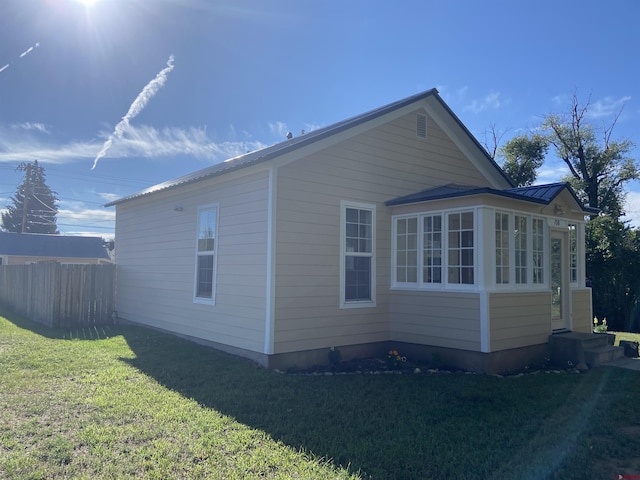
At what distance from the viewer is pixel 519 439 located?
454 centimetres

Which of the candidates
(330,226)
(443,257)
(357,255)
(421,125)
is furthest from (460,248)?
(421,125)

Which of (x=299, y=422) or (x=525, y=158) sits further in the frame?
(x=525, y=158)

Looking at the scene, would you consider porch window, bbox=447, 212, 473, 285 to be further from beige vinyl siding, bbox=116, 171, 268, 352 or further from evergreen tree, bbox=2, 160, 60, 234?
evergreen tree, bbox=2, 160, 60, 234

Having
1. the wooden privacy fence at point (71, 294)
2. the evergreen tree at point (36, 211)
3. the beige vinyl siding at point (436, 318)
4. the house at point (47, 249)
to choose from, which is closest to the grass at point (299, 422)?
the beige vinyl siding at point (436, 318)

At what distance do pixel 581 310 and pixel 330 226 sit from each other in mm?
5845

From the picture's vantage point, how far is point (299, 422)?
16.1 ft

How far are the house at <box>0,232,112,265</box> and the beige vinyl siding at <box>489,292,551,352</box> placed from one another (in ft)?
127

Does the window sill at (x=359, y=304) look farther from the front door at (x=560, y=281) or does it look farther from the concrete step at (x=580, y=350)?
the front door at (x=560, y=281)

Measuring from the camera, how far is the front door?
9.23m

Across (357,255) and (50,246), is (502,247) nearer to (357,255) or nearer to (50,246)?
(357,255)

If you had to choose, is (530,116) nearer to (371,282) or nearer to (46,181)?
(371,282)

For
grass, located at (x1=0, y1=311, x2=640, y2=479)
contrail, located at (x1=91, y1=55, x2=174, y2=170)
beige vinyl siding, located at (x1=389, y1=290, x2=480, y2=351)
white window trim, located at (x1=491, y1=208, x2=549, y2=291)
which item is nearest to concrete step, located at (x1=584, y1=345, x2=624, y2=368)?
grass, located at (x1=0, y1=311, x2=640, y2=479)

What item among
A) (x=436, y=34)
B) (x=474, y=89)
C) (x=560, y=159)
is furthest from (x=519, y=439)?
(x=560, y=159)

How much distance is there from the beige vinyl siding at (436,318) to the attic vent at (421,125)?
3571 mm
